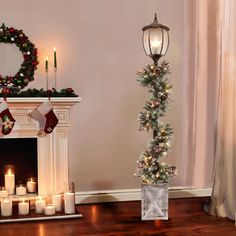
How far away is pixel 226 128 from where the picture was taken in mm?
3836

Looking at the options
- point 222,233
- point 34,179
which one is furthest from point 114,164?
point 222,233

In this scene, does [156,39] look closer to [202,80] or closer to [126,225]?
[202,80]

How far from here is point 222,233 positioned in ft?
11.1

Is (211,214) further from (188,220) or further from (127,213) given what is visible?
(127,213)

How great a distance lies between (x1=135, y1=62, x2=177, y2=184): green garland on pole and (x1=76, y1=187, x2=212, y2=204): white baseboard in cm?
88

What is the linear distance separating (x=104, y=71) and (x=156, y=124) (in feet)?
3.37

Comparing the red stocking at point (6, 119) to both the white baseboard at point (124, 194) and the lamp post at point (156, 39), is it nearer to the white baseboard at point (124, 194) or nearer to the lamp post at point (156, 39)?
the white baseboard at point (124, 194)

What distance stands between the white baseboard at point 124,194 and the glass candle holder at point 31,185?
1.50 feet

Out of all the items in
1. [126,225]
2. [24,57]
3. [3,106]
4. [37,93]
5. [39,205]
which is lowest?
[126,225]

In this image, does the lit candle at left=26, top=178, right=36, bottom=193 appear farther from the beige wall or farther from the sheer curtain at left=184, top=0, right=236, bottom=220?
the sheer curtain at left=184, top=0, right=236, bottom=220

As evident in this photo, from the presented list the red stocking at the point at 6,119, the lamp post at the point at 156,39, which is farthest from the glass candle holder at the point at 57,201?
the lamp post at the point at 156,39

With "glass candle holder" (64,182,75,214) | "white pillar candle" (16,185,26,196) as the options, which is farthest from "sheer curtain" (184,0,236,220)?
"white pillar candle" (16,185,26,196)

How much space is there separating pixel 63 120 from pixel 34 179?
0.63 meters

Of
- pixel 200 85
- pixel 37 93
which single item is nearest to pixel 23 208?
pixel 37 93
